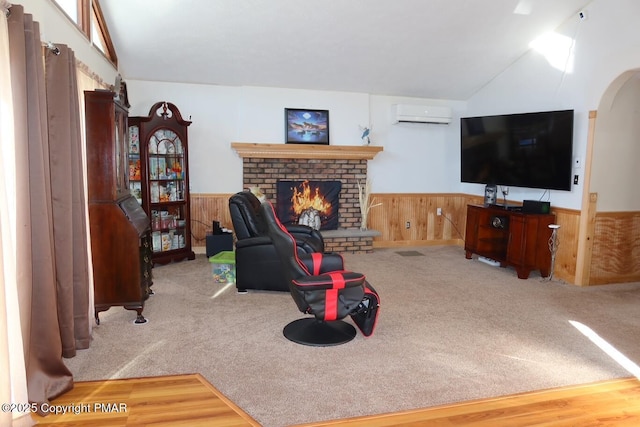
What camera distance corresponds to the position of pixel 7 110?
88.4 inches

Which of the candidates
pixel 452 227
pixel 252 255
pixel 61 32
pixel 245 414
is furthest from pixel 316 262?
pixel 452 227

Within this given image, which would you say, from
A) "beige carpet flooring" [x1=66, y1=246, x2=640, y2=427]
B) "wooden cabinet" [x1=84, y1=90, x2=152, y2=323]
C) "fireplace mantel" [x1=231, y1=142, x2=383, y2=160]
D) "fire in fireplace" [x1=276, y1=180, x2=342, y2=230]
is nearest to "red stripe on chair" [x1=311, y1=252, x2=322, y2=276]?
"beige carpet flooring" [x1=66, y1=246, x2=640, y2=427]

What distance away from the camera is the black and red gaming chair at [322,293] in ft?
10.0

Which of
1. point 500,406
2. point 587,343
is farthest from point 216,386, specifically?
point 587,343

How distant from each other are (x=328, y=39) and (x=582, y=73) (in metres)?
2.89

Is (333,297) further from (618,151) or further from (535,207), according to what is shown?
(618,151)

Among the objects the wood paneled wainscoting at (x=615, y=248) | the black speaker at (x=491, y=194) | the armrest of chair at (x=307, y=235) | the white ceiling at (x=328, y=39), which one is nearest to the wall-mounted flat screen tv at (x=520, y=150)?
the black speaker at (x=491, y=194)

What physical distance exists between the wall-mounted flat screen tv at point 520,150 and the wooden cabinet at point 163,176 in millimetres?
3940

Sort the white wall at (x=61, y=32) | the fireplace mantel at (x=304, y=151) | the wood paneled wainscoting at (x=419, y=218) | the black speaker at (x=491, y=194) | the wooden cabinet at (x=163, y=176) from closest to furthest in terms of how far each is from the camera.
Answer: the white wall at (x=61, y=32)
the wooden cabinet at (x=163, y=176)
the black speaker at (x=491, y=194)
the fireplace mantel at (x=304, y=151)
the wood paneled wainscoting at (x=419, y=218)

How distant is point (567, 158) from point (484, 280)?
164cm

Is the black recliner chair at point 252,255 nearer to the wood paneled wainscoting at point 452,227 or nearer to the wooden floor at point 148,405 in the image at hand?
the wooden floor at point 148,405

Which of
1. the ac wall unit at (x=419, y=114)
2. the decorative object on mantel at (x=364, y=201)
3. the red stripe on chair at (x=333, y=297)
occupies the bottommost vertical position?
the red stripe on chair at (x=333, y=297)

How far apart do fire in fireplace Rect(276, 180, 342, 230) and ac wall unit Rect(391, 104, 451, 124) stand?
1.40m

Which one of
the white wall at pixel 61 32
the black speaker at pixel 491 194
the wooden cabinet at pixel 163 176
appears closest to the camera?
the white wall at pixel 61 32
